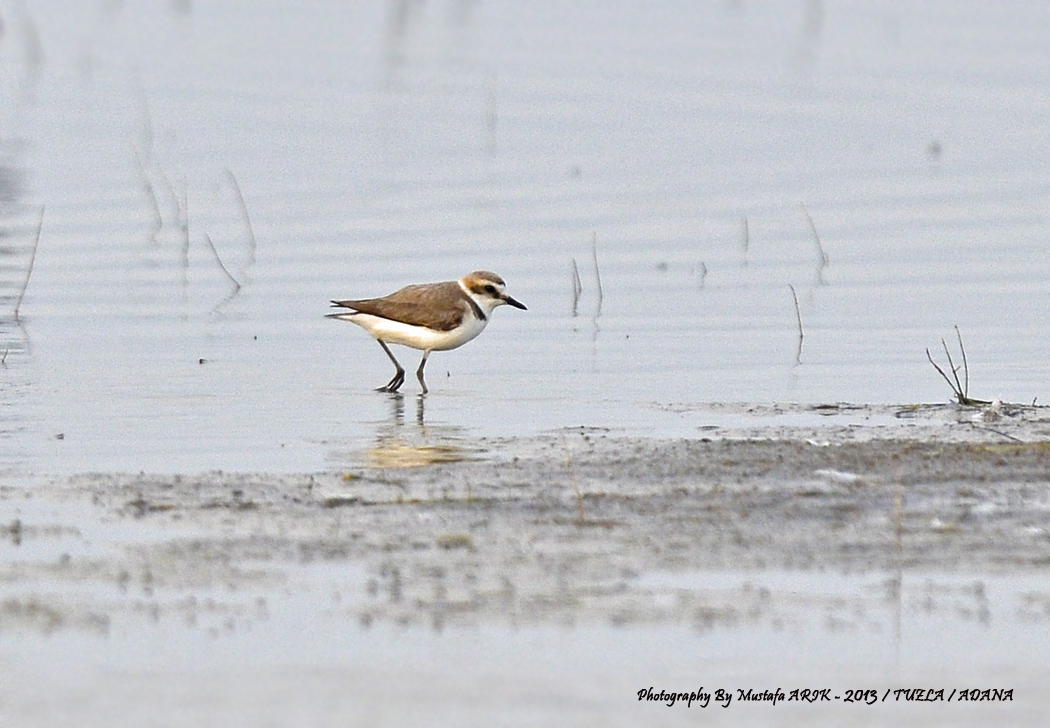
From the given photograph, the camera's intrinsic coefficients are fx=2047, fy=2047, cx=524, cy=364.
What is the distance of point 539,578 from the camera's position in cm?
701

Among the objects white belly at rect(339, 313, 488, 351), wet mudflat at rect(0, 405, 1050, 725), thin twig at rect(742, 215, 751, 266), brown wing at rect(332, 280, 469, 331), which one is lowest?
wet mudflat at rect(0, 405, 1050, 725)

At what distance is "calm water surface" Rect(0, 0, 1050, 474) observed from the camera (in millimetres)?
11672

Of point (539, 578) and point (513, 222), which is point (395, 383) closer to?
point (539, 578)

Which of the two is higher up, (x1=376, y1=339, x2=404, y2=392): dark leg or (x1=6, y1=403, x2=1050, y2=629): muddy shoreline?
(x1=376, y1=339, x2=404, y2=392): dark leg

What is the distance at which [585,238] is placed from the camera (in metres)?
17.7

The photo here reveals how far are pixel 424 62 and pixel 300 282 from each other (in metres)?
14.4

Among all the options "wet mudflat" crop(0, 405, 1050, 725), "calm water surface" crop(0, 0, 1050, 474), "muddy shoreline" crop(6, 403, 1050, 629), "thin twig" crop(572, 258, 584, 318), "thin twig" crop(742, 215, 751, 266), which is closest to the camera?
"wet mudflat" crop(0, 405, 1050, 725)

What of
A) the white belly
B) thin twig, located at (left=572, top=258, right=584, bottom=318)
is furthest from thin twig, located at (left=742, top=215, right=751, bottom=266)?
the white belly

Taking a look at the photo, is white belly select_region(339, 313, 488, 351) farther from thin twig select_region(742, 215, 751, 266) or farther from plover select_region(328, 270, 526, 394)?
thin twig select_region(742, 215, 751, 266)

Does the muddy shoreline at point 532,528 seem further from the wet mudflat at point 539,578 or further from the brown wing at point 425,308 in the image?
the brown wing at point 425,308

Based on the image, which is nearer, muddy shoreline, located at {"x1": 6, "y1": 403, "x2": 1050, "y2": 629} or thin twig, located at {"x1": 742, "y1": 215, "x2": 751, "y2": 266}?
muddy shoreline, located at {"x1": 6, "y1": 403, "x2": 1050, "y2": 629}

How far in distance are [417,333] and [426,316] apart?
12 cm

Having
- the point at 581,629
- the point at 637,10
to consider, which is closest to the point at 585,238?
the point at 581,629

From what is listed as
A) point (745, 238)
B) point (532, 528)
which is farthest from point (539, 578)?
point (745, 238)
